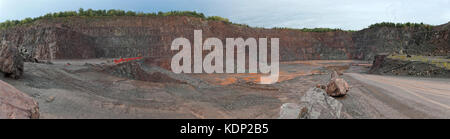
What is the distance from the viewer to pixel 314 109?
209 inches

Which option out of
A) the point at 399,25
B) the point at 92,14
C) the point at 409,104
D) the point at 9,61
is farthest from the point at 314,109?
the point at 399,25

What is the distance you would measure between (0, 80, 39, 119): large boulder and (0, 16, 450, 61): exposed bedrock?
24.4 metres

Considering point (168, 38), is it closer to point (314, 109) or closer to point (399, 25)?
point (314, 109)

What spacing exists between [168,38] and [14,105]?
30.8 meters

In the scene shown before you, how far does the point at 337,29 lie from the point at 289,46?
536 inches

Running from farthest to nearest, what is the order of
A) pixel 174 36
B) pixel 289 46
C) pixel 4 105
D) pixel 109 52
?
pixel 289 46 → pixel 174 36 → pixel 109 52 → pixel 4 105

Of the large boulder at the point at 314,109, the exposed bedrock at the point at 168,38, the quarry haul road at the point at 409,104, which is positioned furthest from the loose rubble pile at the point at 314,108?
the exposed bedrock at the point at 168,38

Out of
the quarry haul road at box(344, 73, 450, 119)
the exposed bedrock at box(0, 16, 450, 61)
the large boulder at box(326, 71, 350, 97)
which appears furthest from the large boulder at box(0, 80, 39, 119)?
the exposed bedrock at box(0, 16, 450, 61)

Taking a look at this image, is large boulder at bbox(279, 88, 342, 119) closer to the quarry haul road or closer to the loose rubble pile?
the loose rubble pile

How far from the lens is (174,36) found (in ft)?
110
